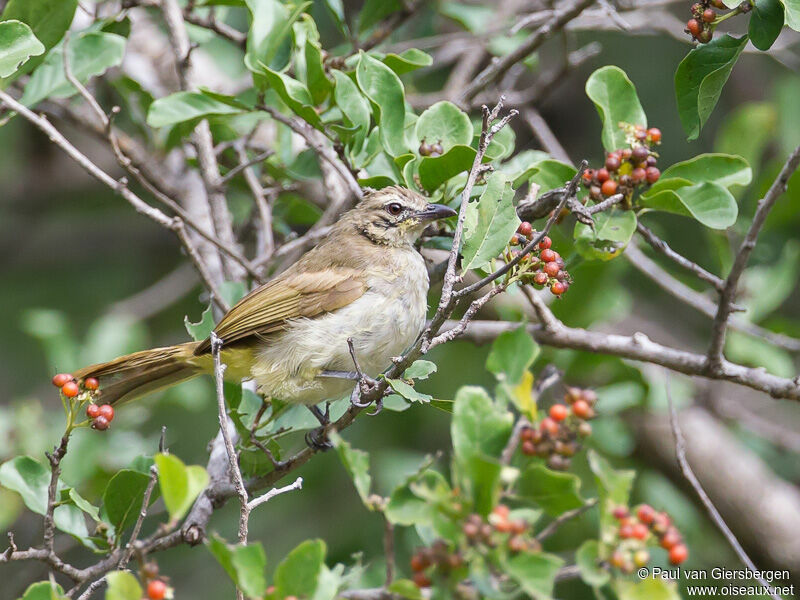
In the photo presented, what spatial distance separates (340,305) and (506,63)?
4.93ft

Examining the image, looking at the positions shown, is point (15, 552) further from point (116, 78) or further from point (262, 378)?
point (116, 78)

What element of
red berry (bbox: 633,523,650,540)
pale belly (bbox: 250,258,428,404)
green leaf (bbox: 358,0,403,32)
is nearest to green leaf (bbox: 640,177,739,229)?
pale belly (bbox: 250,258,428,404)

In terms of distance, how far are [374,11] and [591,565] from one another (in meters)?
3.38

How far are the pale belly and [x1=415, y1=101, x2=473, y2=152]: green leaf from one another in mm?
643

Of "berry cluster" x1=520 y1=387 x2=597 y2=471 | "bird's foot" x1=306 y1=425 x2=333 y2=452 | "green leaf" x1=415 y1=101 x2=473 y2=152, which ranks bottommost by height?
"bird's foot" x1=306 y1=425 x2=333 y2=452

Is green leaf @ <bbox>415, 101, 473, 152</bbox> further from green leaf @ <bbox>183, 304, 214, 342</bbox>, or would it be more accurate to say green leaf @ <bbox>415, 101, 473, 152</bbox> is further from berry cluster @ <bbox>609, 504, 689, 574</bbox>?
berry cluster @ <bbox>609, 504, 689, 574</bbox>

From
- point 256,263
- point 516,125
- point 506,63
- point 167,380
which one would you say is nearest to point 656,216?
point 516,125

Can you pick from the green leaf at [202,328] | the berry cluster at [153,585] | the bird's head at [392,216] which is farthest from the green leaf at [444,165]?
the berry cluster at [153,585]

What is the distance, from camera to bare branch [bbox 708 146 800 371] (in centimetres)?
285

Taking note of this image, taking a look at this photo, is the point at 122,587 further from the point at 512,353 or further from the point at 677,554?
the point at 677,554

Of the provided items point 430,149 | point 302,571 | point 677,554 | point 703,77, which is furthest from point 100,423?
point 703,77

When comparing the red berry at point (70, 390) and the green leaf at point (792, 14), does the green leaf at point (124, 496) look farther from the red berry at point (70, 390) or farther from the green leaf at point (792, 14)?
the green leaf at point (792, 14)

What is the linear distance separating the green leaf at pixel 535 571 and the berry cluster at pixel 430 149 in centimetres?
190

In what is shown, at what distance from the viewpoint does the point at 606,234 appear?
11.1 feet
